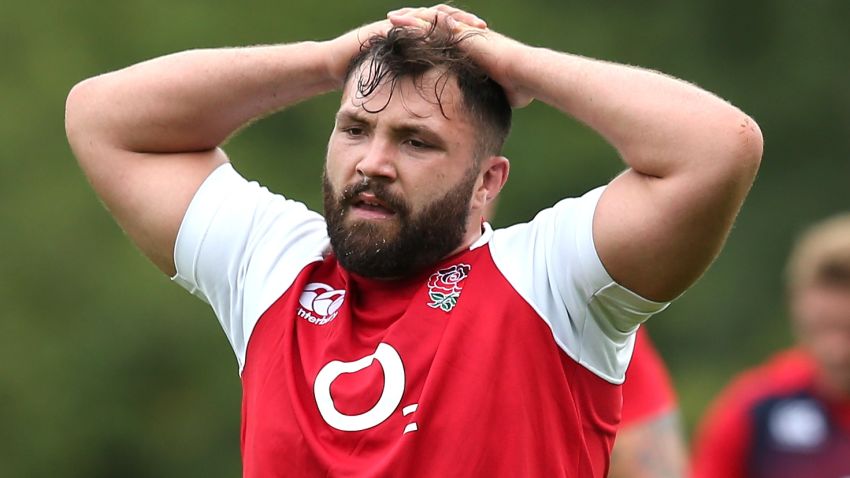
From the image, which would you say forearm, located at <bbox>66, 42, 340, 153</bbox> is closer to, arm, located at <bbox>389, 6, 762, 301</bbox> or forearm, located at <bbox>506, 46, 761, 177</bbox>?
forearm, located at <bbox>506, 46, 761, 177</bbox>

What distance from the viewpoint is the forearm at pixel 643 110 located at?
160 inches

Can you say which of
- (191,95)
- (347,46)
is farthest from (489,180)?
(191,95)

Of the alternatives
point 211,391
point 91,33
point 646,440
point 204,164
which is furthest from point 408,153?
point 91,33

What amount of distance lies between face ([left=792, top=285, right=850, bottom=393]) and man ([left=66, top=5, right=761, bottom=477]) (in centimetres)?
264

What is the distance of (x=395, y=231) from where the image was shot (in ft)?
14.1

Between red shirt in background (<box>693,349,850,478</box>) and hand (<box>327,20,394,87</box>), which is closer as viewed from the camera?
hand (<box>327,20,394,87</box>)

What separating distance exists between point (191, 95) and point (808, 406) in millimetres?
3330

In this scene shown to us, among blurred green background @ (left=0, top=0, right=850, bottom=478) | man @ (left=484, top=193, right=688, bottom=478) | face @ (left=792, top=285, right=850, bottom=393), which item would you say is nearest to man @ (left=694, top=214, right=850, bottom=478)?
face @ (left=792, top=285, right=850, bottom=393)

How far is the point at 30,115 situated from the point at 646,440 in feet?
31.4

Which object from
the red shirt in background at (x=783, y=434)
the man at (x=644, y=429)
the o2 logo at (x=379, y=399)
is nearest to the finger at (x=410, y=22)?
the o2 logo at (x=379, y=399)

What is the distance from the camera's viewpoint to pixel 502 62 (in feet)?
14.2

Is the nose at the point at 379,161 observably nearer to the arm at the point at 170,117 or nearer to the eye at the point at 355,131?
the eye at the point at 355,131

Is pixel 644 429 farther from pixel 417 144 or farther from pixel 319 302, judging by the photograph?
pixel 417 144

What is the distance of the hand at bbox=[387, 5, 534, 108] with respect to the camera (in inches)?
171
